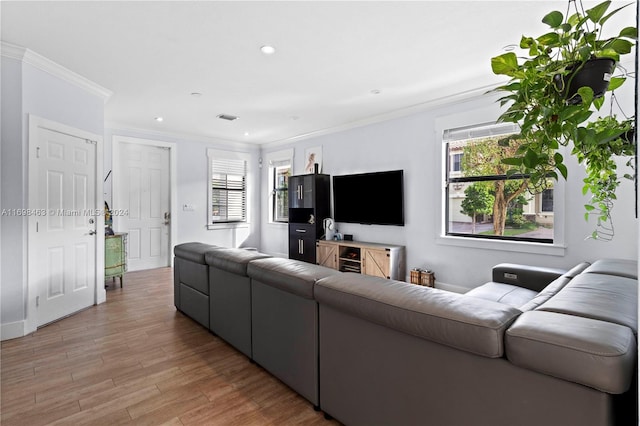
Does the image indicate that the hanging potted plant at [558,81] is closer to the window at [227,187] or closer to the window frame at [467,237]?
the window frame at [467,237]

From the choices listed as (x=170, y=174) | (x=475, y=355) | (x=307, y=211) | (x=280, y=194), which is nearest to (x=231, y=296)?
(x=475, y=355)

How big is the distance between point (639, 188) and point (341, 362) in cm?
A: 140

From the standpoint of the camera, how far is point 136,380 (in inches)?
89.8

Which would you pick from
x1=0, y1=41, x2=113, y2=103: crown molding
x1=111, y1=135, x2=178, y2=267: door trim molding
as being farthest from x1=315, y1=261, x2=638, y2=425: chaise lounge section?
x1=111, y1=135, x2=178, y2=267: door trim molding

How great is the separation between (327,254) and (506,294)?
10.4 feet

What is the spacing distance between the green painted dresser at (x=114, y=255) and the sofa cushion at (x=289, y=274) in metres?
3.08

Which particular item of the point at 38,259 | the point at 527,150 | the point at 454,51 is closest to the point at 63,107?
the point at 38,259

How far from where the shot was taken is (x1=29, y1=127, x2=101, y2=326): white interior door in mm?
3234

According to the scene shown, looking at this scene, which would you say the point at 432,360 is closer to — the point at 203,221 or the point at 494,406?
the point at 494,406

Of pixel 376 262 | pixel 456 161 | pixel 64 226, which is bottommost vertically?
pixel 376 262

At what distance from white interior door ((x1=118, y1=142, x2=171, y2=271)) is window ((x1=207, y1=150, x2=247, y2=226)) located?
88 centimetres

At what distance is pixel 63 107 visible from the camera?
3.48 m

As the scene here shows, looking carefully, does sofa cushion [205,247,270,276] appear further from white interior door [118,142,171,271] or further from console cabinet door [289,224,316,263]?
white interior door [118,142,171,271]

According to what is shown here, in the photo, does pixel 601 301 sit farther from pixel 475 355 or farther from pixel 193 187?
pixel 193 187
